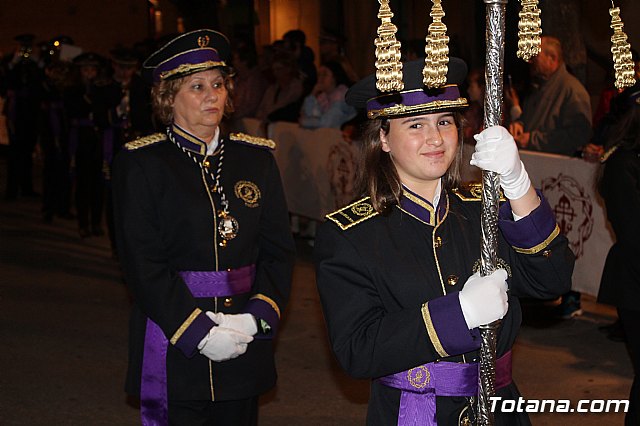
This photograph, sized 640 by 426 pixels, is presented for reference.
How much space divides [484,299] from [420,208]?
50 centimetres

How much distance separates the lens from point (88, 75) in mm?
11508

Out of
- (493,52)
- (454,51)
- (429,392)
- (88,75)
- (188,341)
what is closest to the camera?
(493,52)

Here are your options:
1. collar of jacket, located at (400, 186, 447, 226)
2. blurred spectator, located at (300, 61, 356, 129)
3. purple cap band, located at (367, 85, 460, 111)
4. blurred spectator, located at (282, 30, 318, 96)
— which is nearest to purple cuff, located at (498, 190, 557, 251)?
collar of jacket, located at (400, 186, 447, 226)

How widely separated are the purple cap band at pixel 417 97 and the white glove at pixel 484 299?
0.53m

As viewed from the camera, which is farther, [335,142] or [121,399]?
[335,142]

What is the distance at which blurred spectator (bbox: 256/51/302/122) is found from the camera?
12.2 m

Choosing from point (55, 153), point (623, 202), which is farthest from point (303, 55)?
point (623, 202)

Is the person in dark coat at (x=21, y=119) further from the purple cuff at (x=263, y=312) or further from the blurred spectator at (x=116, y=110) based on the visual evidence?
the purple cuff at (x=263, y=312)

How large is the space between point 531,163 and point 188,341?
446 cm

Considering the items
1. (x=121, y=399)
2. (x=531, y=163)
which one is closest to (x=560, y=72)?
(x=531, y=163)

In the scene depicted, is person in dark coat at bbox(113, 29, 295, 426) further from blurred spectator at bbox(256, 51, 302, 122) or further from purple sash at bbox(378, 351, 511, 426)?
blurred spectator at bbox(256, 51, 302, 122)

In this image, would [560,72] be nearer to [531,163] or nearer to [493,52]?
[531,163]

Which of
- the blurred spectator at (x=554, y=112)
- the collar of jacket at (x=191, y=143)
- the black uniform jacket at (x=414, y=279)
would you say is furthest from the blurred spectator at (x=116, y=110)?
the black uniform jacket at (x=414, y=279)

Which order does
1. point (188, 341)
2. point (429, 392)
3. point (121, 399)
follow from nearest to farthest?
point (429, 392) → point (188, 341) → point (121, 399)
